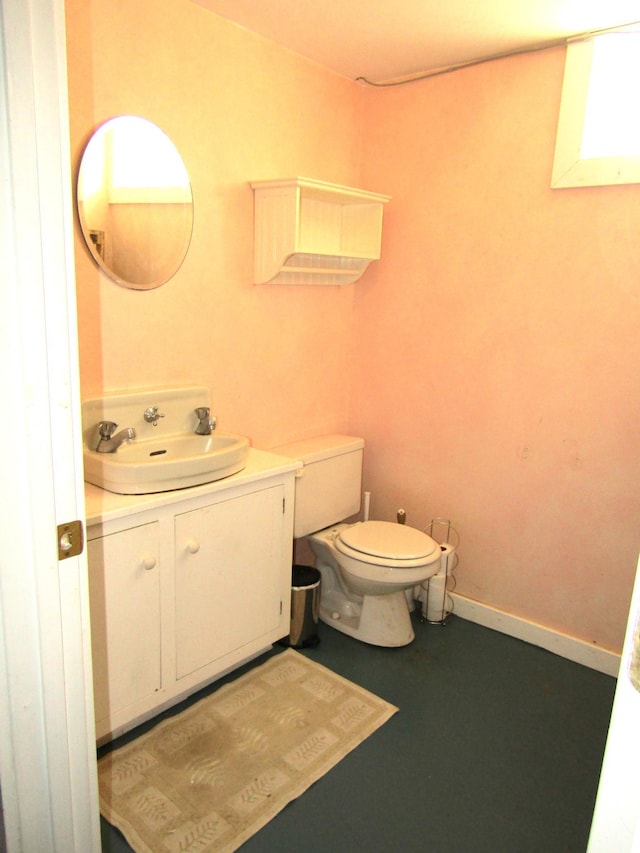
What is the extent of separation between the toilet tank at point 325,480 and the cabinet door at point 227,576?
304 mm

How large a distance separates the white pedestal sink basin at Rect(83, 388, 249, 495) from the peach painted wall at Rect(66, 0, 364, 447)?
0.07 metres

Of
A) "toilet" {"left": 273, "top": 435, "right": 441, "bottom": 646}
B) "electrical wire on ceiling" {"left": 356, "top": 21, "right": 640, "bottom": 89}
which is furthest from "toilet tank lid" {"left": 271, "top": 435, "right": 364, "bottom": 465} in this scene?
"electrical wire on ceiling" {"left": 356, "top": 21, "right": 640, "bottom": 89}

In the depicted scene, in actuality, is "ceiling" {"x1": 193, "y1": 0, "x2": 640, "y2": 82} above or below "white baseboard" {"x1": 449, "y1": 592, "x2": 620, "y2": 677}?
above

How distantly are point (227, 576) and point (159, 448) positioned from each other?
1.70ft

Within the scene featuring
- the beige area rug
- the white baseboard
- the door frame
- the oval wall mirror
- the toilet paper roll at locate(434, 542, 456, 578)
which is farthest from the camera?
the toilet paper roll at locate(434, 542, 456, 578)

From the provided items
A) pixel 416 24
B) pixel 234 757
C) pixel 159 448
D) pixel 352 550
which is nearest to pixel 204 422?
pixel 159 448

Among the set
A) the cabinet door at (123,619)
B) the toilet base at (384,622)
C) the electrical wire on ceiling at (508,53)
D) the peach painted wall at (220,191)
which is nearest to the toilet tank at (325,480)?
the peach painted wall at (220,191)

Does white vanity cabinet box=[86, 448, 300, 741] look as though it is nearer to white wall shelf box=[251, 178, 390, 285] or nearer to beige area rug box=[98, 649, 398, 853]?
beige area rug box=[98, 649, 398, 853]

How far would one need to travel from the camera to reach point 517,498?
8.67 feet

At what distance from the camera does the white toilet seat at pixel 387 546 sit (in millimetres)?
2420

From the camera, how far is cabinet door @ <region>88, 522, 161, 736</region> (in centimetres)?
177

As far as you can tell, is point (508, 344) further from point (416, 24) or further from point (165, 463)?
point (165, 463)

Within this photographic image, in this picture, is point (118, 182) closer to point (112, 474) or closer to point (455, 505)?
point (112, 474)

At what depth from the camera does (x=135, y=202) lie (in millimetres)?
2082
